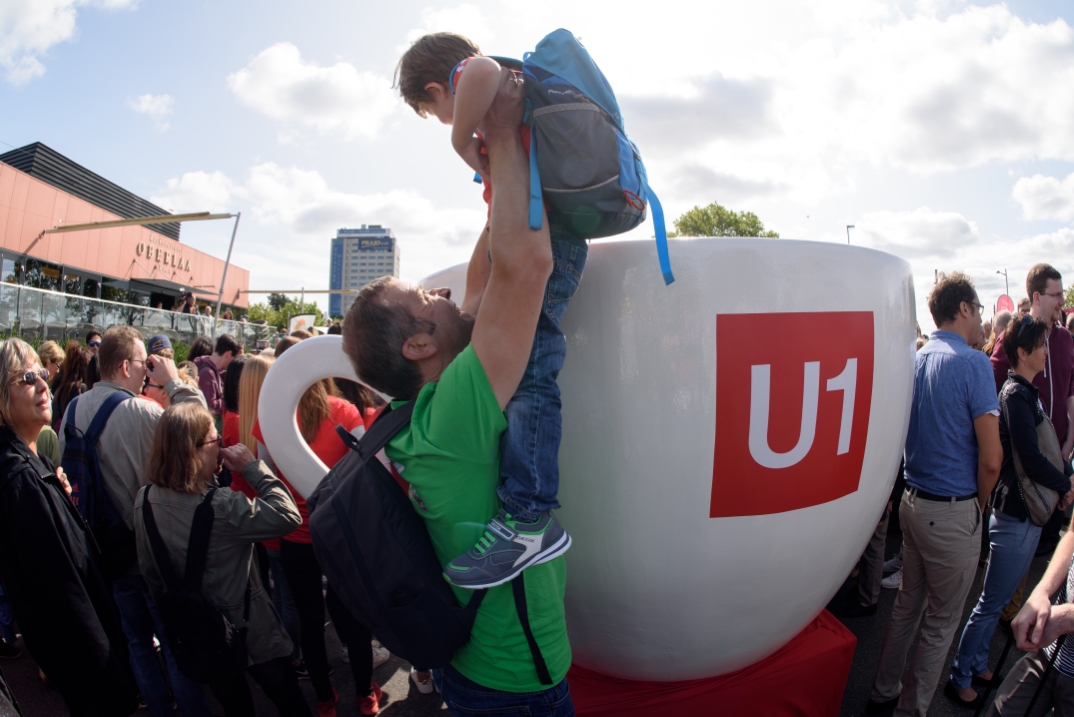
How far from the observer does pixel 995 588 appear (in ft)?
8.85

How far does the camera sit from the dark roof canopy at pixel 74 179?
1056 inches

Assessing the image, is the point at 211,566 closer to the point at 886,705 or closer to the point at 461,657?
the point at 461,657

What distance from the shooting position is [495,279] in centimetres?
123

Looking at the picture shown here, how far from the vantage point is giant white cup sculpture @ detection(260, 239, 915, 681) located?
1.48 metres

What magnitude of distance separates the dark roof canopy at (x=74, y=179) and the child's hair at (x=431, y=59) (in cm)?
2964

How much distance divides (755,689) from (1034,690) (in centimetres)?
69

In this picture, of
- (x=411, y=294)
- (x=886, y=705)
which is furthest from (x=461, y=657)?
(x=886, y=705)

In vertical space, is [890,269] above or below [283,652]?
above

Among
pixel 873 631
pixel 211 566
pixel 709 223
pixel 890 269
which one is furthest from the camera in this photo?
pixel 709 223

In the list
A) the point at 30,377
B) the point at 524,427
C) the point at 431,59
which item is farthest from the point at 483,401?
the point at 30,377

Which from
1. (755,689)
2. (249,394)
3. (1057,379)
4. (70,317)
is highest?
(70,317)

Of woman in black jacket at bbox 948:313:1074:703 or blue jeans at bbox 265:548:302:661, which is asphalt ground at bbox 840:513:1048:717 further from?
blue jeans at bbox 265:548:302:661

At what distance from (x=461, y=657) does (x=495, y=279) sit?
2.67 feet

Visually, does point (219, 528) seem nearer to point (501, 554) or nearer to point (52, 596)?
point (52, 596)
